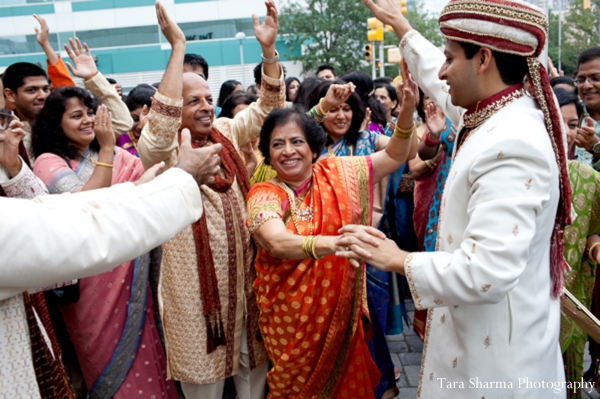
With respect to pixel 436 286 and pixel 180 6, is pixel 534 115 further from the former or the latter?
pixel 180 6

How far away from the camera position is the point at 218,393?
313 cm

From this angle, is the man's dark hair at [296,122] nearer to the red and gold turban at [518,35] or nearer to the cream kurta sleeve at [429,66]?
the cream kurta sleeve at [429,66]

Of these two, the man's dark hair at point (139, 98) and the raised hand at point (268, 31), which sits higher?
the raised hand at point (268, 31)

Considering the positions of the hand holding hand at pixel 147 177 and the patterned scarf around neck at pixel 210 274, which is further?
the patterned scarf around neck at pixel 210 274

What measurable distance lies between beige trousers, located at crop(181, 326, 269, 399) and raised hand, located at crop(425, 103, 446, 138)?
1.94 metres

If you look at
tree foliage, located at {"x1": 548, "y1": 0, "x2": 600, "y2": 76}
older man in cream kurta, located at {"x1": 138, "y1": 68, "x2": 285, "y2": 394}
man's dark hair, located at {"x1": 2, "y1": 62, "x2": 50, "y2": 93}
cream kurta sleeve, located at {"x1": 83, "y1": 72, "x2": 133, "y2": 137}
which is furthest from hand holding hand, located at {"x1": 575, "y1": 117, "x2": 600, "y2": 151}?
tree foliage, located at {"x1": 548, "y1": 0, "x2": 600, "y2": 76}

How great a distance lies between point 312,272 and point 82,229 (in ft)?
5.27

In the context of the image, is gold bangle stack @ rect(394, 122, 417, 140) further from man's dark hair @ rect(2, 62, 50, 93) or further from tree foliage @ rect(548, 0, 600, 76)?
tree foliage @ rect(548, 0, 600, 76)

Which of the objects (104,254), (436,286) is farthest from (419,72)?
(104,254)

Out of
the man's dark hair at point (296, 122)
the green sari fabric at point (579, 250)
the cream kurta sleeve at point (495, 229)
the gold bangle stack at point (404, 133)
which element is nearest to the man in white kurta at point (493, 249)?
the cream kurta sleeve at point (495, 229)

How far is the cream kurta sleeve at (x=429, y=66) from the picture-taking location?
239cm

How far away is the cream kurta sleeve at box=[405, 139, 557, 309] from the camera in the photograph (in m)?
1.53

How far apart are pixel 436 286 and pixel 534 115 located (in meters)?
0.69

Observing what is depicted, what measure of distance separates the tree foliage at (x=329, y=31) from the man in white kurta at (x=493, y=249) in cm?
2924
